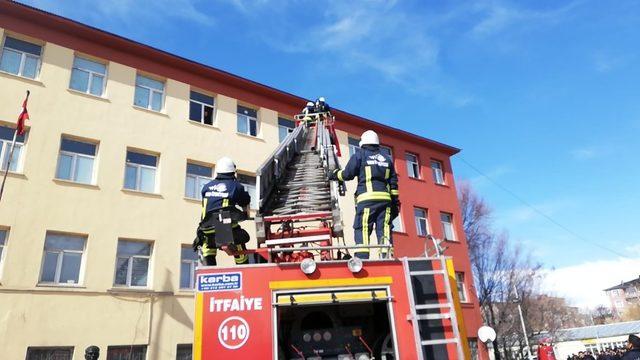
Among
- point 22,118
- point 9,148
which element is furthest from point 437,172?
point 9,148

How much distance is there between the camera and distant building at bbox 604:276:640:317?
8794 cm

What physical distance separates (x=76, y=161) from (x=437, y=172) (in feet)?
63.2

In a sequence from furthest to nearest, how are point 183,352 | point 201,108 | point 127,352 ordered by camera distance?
1. point 201,108
2. point 183,352
3. point 127,352

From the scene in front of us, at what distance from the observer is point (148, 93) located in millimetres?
17172

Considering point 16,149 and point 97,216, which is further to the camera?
point 97,216

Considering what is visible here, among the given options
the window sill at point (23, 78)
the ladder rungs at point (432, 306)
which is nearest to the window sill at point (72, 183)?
the window sill at point (23, 78)

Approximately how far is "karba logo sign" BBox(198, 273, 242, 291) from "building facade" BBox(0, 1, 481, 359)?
1078 centimetres

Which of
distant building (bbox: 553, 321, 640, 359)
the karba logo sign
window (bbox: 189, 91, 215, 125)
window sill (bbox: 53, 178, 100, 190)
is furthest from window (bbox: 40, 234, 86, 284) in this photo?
distant building (bbox: 553, 321, 640, 359)

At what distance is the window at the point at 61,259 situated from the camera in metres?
13.0

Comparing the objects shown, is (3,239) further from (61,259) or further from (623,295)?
(623,295)

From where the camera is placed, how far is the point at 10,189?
42.4 ft

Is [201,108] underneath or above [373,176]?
above

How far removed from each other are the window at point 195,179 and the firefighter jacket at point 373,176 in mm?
11611

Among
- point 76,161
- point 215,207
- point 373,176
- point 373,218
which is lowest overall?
point 373,218
